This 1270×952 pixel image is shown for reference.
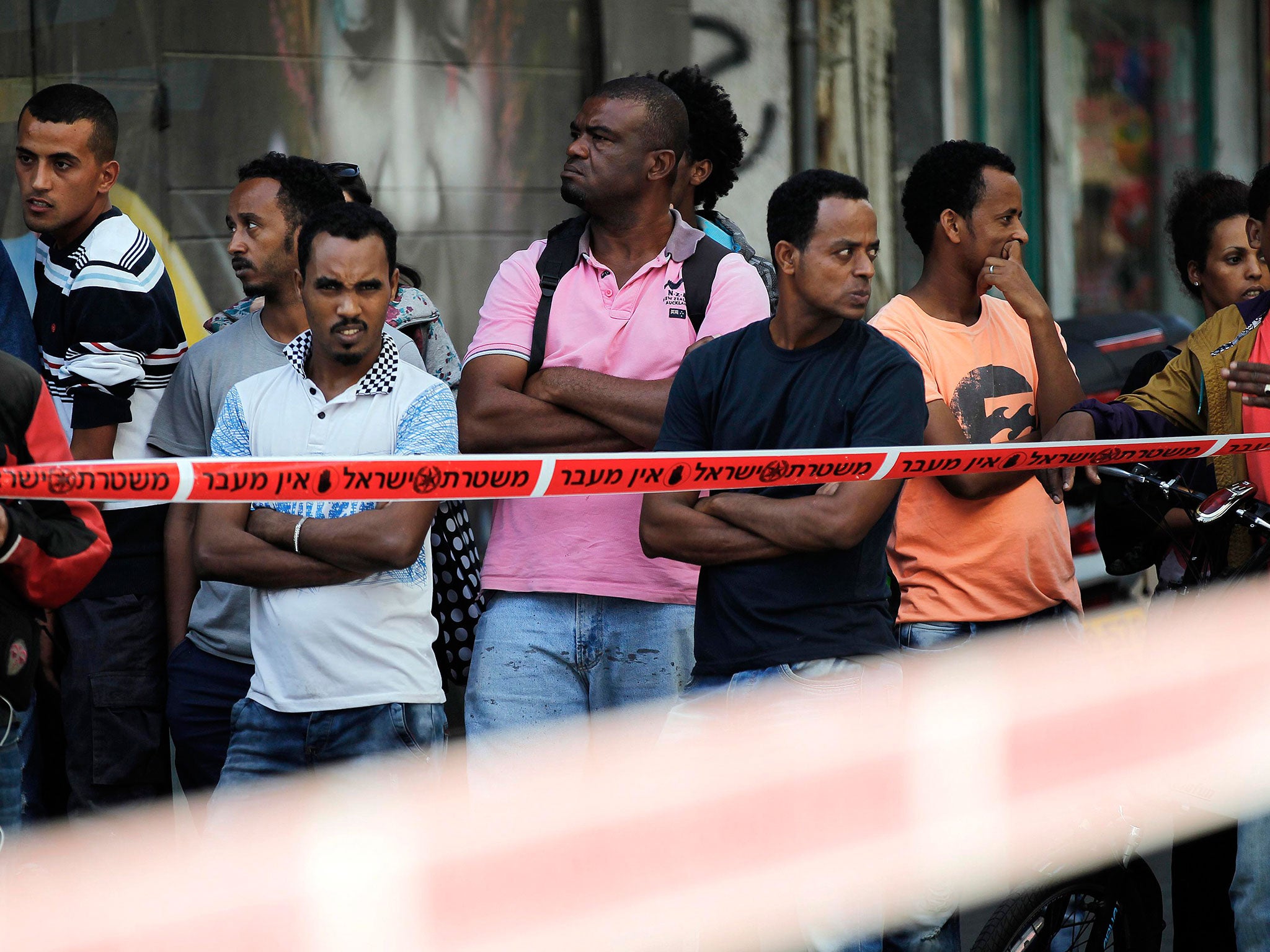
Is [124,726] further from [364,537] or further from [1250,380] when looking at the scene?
[1250,380]

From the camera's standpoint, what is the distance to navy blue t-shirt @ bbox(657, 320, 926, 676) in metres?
3.69

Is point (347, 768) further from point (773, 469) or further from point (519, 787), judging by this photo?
point (773, 469)

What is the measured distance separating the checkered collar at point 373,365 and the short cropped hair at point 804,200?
3.23 ft

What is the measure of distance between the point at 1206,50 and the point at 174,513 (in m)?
9.12

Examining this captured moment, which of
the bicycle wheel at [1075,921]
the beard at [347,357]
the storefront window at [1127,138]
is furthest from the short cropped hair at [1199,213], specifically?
the storefront window at [1127,138]

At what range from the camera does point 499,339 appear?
427cm

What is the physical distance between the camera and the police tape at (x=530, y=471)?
307 cm

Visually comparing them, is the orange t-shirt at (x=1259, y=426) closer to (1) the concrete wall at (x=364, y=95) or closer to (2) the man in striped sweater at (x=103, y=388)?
(2) the man in striped sweater at (x=103, y=388)

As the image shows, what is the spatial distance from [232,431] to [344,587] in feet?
1.68

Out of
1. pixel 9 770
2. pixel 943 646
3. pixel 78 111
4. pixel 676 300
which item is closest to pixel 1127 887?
pixel 943 646

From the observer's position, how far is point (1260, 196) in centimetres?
411

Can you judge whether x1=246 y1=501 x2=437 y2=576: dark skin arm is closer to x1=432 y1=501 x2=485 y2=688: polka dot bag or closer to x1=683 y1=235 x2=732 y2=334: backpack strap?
x1=432 y1=501 x2=485 y2=688: polka dot bag

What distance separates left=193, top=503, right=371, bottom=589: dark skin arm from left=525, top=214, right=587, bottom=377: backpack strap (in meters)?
0.83

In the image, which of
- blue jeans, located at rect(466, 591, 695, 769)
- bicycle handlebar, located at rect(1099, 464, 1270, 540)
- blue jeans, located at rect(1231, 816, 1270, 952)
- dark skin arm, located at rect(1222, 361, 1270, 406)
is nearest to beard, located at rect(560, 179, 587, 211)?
blue jeans, located at rect(466, 591, 695, 769)
